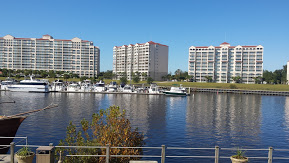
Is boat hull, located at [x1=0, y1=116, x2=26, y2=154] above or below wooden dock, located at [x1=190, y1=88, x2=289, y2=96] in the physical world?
above

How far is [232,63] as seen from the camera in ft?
639

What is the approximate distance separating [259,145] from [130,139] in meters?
21.6

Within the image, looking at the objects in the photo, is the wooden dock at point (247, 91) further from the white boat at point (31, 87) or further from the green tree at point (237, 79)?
the white boat at point (31, 87)

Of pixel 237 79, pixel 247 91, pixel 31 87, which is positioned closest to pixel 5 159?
pixel 31 87

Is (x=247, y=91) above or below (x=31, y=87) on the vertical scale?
below

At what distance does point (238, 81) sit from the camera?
18550 centimetres

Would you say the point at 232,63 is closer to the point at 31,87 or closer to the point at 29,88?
the point at 31,87

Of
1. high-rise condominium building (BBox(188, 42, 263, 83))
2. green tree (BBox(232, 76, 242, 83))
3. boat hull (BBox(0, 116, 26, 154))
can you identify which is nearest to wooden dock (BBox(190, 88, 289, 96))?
green tree (BBox(232, 76, 242, 83))

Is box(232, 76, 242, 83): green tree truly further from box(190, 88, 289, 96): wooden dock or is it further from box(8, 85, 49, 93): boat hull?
box(8, 85, 49, 93): boat hull

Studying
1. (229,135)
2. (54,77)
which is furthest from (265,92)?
(54,77)

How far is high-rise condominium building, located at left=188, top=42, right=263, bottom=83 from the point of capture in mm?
187625

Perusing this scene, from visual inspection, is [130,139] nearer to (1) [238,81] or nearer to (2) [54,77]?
(2) [54,77]

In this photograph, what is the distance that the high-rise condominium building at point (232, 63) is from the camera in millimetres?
187625

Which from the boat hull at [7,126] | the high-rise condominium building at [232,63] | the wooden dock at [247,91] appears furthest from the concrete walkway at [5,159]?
the high-rise condominium building at [232,63]
